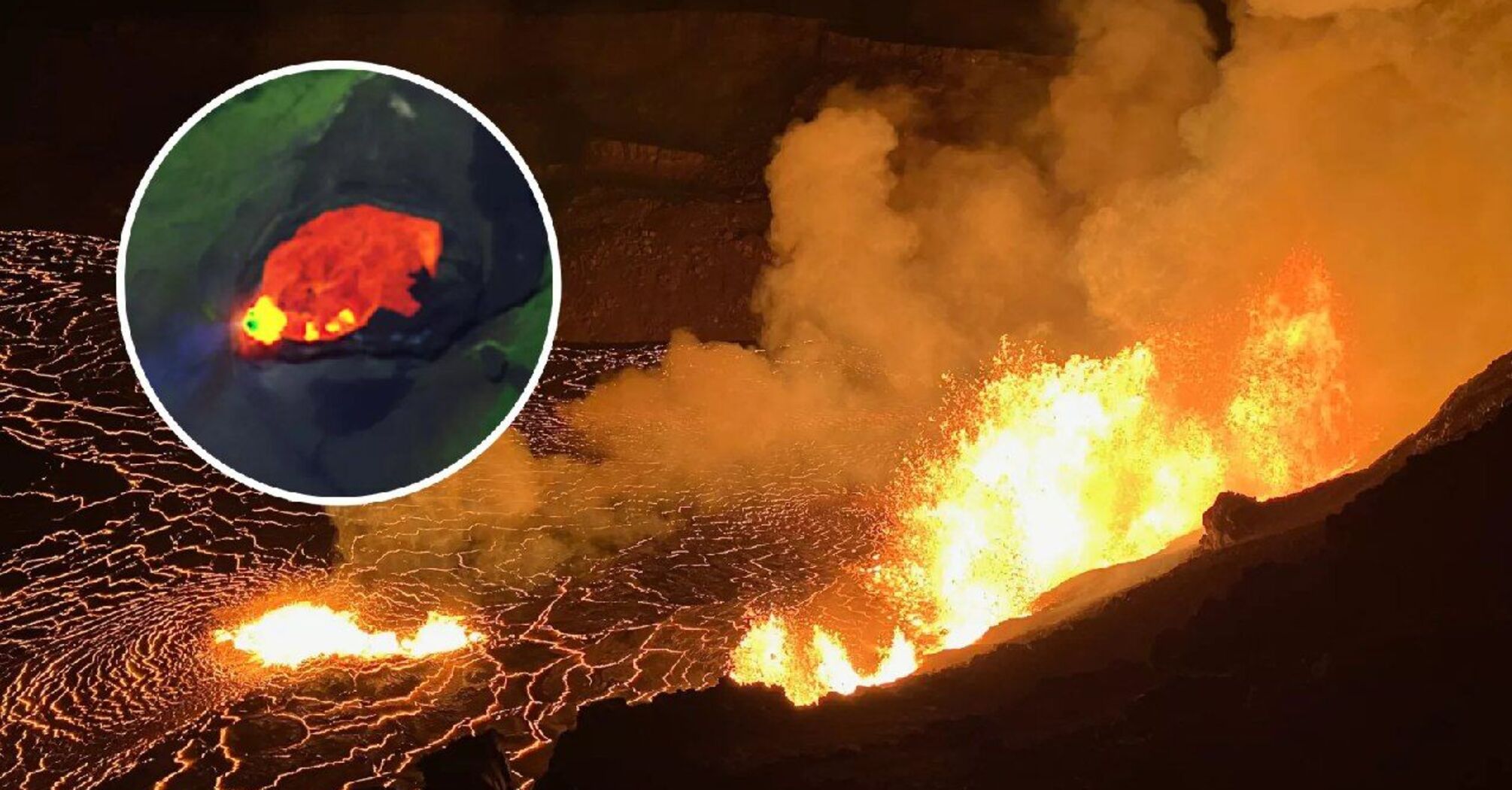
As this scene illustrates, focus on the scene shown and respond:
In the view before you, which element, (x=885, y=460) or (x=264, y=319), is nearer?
(x=264, y=319)

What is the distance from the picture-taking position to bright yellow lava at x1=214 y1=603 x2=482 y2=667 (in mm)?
7734

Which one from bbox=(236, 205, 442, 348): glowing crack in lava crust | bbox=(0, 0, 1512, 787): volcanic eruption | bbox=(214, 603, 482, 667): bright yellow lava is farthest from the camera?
bbox=(214, 603, 482, 667): bright yellow lava

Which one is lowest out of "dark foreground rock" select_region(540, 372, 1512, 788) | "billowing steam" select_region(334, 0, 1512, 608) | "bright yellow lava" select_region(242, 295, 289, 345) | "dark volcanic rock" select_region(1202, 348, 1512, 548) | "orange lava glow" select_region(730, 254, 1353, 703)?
"dark foreground rock" select_region(540, 372, 1512, 788)

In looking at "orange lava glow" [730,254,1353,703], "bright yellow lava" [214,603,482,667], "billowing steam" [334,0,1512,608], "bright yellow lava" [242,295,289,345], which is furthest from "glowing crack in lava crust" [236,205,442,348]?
"billowing steam" [334,0,1512,608]

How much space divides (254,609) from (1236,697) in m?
6.90

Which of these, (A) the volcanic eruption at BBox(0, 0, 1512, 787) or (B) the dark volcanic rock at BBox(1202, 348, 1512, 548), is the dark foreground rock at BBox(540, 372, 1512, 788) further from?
(B) the dark volcanic rock at BBox(1202, 348, 1512, 548)

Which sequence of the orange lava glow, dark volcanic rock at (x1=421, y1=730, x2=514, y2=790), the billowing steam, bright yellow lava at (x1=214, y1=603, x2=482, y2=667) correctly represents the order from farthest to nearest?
1. the billowing steam
2. the orange lava glow
3. bright yellow lava at (x1=214, y1=603, x2=482, y2=667)
4. dark volcanic rock at (x1=421, y1=730, x2=514, y2=790)

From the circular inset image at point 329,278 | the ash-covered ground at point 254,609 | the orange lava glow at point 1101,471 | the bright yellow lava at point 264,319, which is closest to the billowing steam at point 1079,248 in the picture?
the orange lava glow at point 1101,471

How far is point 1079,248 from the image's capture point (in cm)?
1323

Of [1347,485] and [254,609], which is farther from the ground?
[254,609]

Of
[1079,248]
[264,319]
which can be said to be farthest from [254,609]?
[1079,248]

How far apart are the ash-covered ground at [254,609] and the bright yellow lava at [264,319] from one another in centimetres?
277

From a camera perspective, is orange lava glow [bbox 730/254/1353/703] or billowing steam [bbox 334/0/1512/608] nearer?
orange lava glow [bbox 730/254/1353/703]

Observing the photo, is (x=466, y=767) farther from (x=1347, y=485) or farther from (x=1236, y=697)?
(x=1347, y=485)
